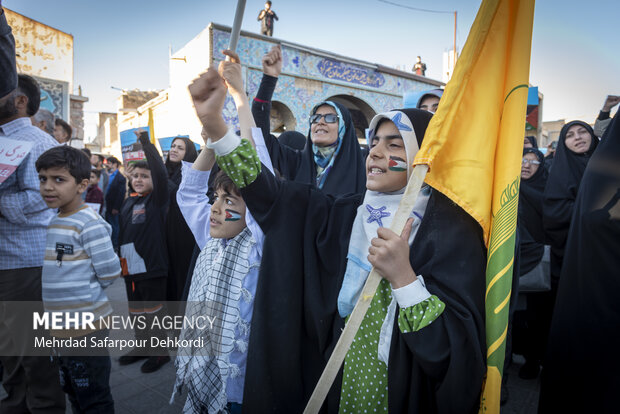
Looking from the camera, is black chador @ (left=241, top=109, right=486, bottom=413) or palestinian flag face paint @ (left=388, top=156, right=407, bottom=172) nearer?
black chador @ (left=241, top=109, right=486, bottom=413)

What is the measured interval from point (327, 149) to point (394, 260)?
1.58 m

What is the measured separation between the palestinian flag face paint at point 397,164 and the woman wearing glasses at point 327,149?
3.16 ft

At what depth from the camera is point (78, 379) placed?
197cm

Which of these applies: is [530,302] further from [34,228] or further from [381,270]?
[34,228]

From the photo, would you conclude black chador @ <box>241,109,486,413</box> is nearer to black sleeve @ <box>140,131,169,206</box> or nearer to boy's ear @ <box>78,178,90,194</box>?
boy's ear @ <box>78,178,90,194</box>

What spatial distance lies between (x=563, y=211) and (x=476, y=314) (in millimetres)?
2380

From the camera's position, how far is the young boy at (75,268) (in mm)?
1975

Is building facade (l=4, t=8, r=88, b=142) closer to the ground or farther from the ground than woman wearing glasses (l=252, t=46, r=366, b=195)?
farther from the ground

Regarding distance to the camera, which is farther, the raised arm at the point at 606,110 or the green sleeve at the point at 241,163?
the raised arm at the point at 606,110

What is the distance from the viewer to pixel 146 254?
318cm

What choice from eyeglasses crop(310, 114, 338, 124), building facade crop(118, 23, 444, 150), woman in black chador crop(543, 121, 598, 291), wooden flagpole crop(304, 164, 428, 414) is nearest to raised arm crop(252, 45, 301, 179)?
eyeglasses crop(310, 114, 338, 124)

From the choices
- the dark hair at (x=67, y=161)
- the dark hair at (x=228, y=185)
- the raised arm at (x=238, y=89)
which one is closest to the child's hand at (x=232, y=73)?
the raised arm at (x=238, y=89)

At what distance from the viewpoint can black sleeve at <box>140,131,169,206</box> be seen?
2939 millimetres

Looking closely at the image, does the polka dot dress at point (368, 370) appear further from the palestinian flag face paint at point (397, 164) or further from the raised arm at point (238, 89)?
the raised arm at point (238, 89)
